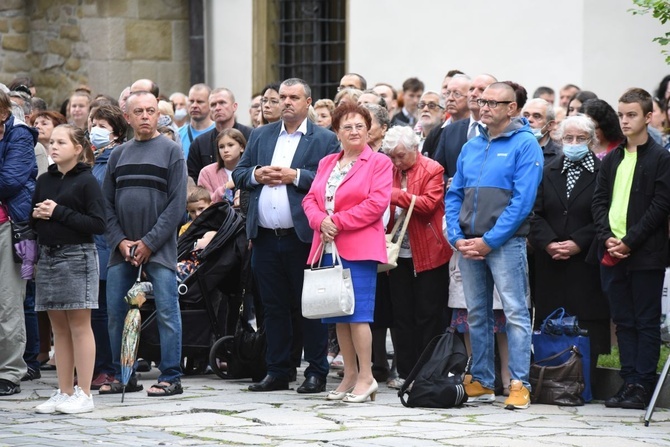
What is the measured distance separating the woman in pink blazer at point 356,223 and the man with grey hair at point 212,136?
125 inches

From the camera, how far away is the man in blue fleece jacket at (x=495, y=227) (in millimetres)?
9617

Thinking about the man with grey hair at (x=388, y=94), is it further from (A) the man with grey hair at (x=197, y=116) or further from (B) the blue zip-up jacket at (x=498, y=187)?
(B) the blue zip-up jacket at (x=498, y=187)

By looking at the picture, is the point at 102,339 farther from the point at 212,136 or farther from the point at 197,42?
the point at 197,42

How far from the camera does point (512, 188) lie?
9703mm

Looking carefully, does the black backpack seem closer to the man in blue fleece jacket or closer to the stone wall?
the man in blue fleece jacket

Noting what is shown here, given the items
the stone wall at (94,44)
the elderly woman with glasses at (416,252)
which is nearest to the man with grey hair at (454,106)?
the elderly woman with glasses at (416,252)

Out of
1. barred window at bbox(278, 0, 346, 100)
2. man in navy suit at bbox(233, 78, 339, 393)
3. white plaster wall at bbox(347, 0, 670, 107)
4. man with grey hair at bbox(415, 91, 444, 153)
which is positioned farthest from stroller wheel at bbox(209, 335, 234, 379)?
barred window at bbox(278, 0, 346, 100)

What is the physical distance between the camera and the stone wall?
1955 cm

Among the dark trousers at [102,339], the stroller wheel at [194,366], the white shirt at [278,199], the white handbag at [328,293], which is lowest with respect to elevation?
the stroller wheel at [194,366]

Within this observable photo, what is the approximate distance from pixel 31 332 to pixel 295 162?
102 inches

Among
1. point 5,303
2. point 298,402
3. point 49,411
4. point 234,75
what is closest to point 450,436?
point 298,402

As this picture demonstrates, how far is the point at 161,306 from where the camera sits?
10133mm

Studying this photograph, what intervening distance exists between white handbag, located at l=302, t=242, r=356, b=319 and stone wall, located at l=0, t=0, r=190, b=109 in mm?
10391

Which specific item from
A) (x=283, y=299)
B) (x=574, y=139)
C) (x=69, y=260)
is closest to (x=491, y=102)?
(x=574, y=139)
